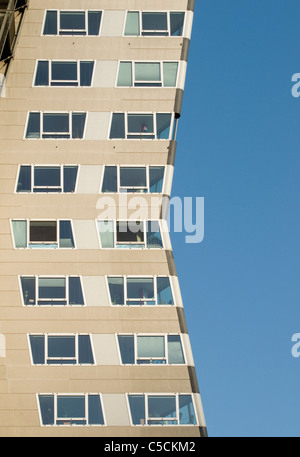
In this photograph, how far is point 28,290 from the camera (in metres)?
43.9

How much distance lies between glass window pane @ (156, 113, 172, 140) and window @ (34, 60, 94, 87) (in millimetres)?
4061

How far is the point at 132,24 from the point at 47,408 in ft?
66.2

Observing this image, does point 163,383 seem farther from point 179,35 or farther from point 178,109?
point 179,35

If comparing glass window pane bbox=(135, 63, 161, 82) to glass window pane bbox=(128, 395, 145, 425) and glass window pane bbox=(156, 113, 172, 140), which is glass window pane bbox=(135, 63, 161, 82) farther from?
glass window pane bbox=(128, 395, 145, 425)

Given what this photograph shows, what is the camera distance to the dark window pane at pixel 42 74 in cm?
4759

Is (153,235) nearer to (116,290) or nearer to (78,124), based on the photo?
(116,290)

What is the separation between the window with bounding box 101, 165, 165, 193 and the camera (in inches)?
1800

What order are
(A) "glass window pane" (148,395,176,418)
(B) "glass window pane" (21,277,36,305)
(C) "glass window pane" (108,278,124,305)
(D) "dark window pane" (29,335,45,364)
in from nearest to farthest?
(A) "glass window pane" (148,395,176,418) < (D) "dark window pane" (29,335,45,364) < (B) "glass window pane" (21,277,36,305) < (C) "glass window pane" (108,278,124,305)

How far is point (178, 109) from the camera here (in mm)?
47062

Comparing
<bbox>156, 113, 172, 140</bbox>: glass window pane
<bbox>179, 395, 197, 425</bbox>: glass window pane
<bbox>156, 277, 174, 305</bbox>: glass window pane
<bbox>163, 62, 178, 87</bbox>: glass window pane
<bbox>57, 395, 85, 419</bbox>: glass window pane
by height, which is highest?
<bbox>163, 62, 178, 87</bbox>: glass window pane

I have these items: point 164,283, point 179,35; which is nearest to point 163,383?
point 164,283

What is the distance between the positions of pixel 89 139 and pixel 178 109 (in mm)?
4754

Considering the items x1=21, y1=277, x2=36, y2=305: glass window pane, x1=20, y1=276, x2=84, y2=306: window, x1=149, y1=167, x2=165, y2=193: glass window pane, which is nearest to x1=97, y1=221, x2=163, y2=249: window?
x1=149, y1=167, x2=165, y2=193: glass window pane
